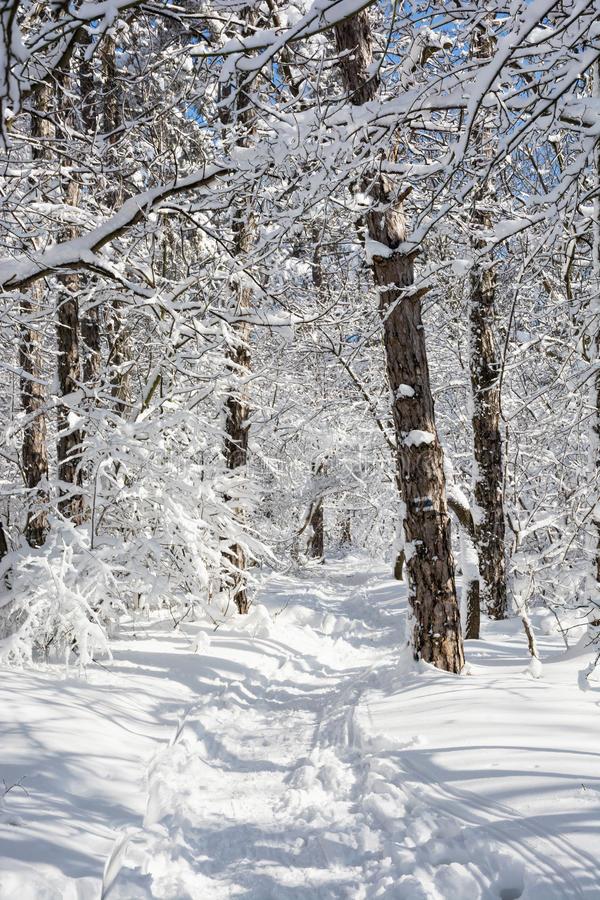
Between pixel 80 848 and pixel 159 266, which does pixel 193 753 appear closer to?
pixel 80 848

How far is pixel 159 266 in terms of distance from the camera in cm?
956

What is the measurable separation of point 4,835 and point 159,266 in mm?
8202

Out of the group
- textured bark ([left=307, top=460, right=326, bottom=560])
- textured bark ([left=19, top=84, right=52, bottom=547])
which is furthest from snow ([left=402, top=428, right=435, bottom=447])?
textured bark ([left=307, top=460, right=326, bottom=560])

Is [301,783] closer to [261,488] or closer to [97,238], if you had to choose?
[97,238]

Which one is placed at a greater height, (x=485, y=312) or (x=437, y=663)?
(x=485, y=312)

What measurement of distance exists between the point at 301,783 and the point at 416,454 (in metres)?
2.93

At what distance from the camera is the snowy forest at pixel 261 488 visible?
2.99m

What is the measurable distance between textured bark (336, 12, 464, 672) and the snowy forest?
3cm

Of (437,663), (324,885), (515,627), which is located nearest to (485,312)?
(515,627)

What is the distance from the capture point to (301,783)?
159 inches

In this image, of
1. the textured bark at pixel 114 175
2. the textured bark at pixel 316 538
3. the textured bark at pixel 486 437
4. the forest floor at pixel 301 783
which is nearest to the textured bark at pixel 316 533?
the textured bark at pixel 316 538

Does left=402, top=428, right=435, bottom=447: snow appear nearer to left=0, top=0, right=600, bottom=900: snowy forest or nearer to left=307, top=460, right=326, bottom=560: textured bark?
left=0, top=0, right=600, bottom=900: snowy forest


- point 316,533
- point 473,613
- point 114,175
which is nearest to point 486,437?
point 473,613

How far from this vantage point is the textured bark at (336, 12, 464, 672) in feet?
18.1
